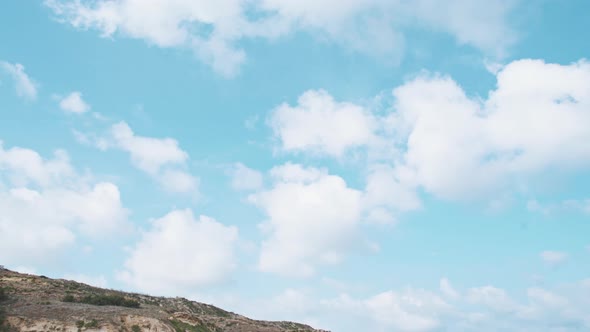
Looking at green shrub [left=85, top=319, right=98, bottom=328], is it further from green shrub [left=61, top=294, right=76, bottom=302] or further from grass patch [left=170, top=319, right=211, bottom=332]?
green shrub [left=61, top=294, right=76, bottom=302]

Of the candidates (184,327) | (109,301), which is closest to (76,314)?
(184,327)

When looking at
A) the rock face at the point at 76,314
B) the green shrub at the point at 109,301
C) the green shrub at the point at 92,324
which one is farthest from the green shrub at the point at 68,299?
the green shrub at the point at 92,324

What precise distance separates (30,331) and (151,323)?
9.84 m

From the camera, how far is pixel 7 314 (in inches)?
1719

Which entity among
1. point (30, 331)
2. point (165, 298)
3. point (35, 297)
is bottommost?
point (30, 331)

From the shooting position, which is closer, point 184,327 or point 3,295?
point 184,327

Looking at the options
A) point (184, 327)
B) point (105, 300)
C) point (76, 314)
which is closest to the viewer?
point (76, 314)

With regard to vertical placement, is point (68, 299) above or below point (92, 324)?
above

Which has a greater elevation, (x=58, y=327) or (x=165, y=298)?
(x=165, y=298)

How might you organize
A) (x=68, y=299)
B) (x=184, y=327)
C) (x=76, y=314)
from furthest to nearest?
(x=68, y=299)
(x=184, y=327)
(x=76, y=314)

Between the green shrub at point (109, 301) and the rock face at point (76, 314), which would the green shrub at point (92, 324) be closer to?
the rock face at point (76, 314)

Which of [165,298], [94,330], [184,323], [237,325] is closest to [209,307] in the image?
[165,298]

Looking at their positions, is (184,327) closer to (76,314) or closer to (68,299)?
(76,314)

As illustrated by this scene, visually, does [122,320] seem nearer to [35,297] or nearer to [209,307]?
[35,297]
